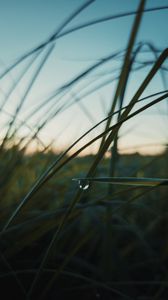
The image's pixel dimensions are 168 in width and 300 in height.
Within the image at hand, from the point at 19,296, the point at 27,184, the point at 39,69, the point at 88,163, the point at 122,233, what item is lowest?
the point at 19,296

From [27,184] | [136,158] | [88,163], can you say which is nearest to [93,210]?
[27,184]

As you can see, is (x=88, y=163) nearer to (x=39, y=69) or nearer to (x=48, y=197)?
(x=48, y=197)

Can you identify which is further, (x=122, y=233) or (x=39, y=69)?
(x=122, y=233)

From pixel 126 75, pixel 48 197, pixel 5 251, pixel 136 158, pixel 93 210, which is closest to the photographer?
pixel 126 75

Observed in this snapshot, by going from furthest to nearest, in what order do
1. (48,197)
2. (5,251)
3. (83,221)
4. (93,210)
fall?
(48,197), (83,221), (93,210), (5,251)

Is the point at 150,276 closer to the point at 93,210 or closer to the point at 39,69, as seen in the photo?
the point at 93,210

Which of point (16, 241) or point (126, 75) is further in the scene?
point (16, 241)

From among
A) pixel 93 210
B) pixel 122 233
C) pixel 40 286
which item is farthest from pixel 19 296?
pixel 122 233

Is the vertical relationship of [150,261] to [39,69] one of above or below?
below

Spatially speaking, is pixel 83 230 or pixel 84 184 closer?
pixel 84 184
